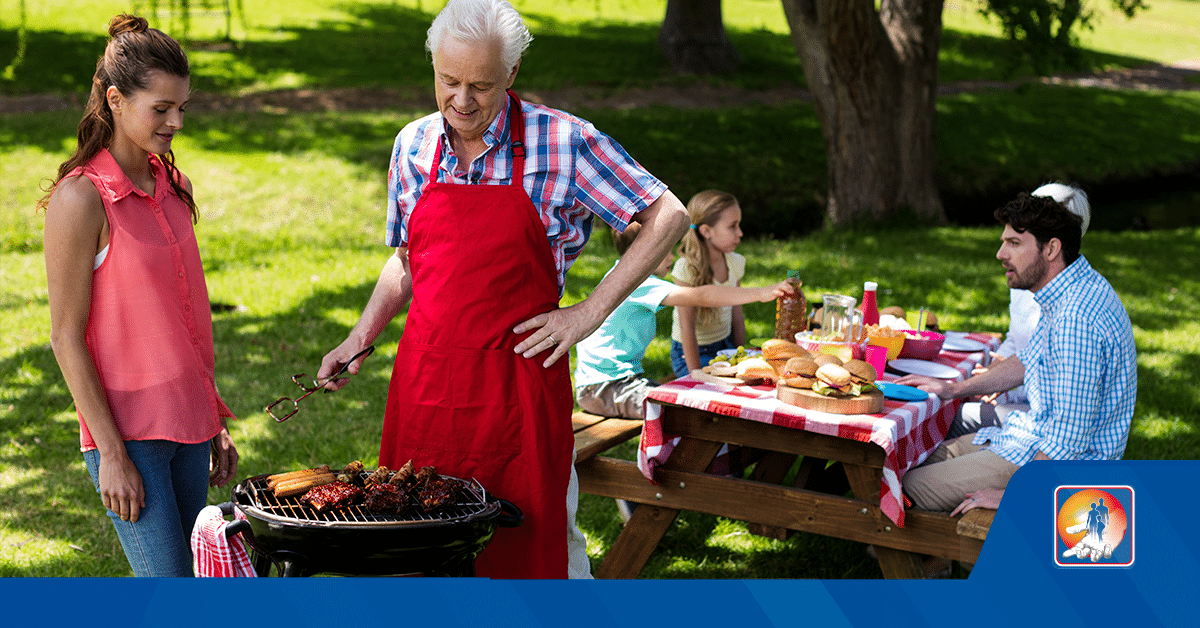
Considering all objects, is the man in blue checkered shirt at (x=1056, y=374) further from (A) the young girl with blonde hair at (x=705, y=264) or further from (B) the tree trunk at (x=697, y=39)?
(B) the tree trunk at (x=697, y=39)

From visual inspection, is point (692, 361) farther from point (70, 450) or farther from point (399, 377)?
point (70, 450)

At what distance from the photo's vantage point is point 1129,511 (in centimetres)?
123

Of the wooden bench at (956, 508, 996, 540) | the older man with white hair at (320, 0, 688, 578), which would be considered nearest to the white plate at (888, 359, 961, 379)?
the wooden bench at (956, 508, 996, 540)

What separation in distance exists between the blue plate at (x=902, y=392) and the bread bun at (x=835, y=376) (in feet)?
0.88

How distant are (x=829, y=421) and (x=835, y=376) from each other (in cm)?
19

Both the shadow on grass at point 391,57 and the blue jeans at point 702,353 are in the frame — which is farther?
the shadow on grass at point 391,57

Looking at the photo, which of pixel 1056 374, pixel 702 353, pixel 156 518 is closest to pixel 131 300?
pixel 156 518

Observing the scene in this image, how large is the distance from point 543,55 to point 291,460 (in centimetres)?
1594

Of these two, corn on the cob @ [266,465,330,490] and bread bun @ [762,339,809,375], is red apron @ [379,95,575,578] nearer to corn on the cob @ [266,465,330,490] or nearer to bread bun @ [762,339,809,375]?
corn on the cob @ [266,465,330,490]

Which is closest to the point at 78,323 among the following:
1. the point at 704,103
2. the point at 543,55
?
the point at 704,103

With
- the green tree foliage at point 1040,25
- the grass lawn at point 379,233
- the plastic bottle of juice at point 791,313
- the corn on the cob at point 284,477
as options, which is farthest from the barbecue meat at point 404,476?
the green tree foliage at point 1040,25

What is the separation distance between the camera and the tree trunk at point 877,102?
11391 millimetres

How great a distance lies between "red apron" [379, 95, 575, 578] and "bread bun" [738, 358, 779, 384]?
4.93ft

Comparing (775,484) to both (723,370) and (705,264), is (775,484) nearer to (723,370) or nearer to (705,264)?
(723,370)
